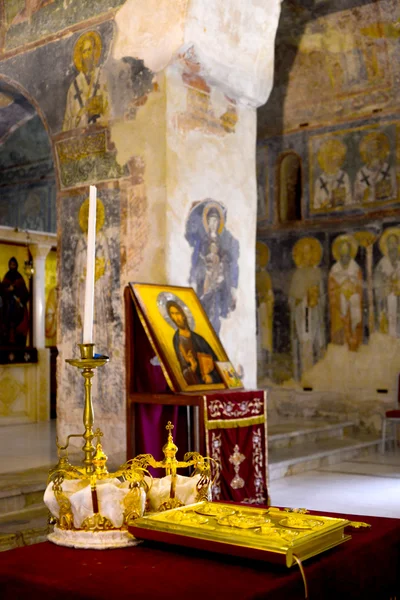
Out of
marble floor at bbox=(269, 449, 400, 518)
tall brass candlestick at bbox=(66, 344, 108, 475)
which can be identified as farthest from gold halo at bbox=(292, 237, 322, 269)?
tall brass candlestick at bbox=(66, 344, 108, 475)

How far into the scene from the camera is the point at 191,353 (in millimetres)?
6961

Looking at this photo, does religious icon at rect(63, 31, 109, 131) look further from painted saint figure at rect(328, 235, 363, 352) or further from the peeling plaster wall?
painted saint figure at rect(328, 235, 363, 352)

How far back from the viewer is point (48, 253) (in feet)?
44.4

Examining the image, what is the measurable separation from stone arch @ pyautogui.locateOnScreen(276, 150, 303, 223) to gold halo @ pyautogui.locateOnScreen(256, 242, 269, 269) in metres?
0.55

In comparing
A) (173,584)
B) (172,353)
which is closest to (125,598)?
(173,584)

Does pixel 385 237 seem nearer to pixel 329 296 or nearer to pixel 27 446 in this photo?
pixel 329 296

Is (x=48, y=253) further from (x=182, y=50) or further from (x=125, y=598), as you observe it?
(x=125, y=598)

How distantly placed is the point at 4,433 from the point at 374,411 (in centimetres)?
575

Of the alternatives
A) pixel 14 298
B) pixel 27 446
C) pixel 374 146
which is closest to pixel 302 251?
pixel 374 146

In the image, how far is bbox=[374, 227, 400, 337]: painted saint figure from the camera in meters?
12.5

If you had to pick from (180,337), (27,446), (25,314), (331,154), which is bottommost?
(27,446)

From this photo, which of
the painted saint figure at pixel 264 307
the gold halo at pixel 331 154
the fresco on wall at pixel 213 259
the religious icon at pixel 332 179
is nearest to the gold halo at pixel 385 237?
the religious icon at pixel 332 179

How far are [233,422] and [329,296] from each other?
6.94 metres

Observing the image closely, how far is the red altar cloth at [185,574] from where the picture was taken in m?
1.87
